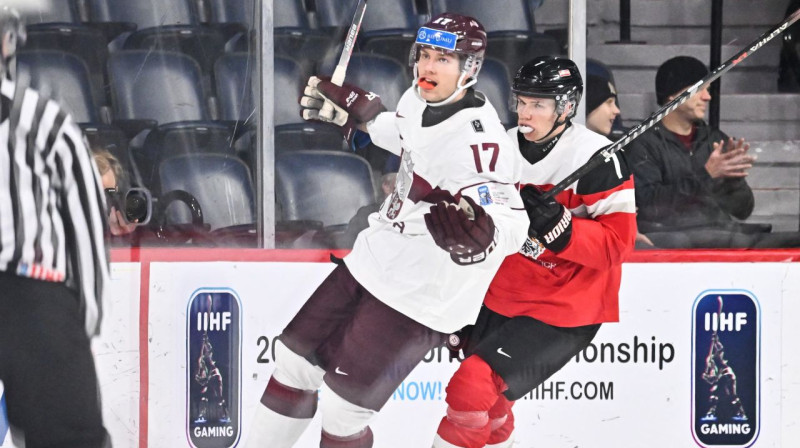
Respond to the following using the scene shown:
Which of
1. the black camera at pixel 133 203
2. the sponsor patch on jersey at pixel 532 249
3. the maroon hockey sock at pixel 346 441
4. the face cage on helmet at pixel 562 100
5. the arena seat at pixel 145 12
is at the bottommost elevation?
the maroon hockey sock at pixel 346 441

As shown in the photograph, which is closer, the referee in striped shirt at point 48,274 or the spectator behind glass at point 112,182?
the referee in striped shirt at point 48,274

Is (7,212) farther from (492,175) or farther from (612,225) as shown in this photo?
(612,225)

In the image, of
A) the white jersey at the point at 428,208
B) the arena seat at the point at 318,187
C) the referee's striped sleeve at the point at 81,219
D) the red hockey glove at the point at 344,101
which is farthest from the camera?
the arena seat at the point at 318,187

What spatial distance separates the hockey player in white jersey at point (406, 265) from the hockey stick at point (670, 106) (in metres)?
0.17

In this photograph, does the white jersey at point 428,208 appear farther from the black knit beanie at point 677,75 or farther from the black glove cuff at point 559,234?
the black knit beanie at point 677,75

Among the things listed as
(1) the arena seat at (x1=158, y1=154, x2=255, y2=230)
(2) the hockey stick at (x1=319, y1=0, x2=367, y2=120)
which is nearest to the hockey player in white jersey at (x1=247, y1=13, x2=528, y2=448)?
(2) the hockey stick at (x1=319, y1=0, x2=367, y2=120)

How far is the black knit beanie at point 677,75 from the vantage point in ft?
11.9

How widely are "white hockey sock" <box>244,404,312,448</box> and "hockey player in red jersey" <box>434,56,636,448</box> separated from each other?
40cm

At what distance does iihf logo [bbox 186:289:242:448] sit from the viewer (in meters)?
3.55

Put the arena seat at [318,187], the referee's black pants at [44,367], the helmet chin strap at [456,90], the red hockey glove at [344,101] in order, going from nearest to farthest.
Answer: the referee's black pants at [44,367], the helmet chin strap at [456,90], the red hockey glove at [344,101], the arena seat at [318,187]

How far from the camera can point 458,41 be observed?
3.21 metres

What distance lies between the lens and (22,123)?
2.79 metres

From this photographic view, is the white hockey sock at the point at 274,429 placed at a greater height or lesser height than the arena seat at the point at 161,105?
lesser

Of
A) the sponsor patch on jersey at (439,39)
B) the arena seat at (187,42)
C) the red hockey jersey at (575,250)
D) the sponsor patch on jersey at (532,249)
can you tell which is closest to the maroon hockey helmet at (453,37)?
the sponsor patch on jersey at (439,39)
